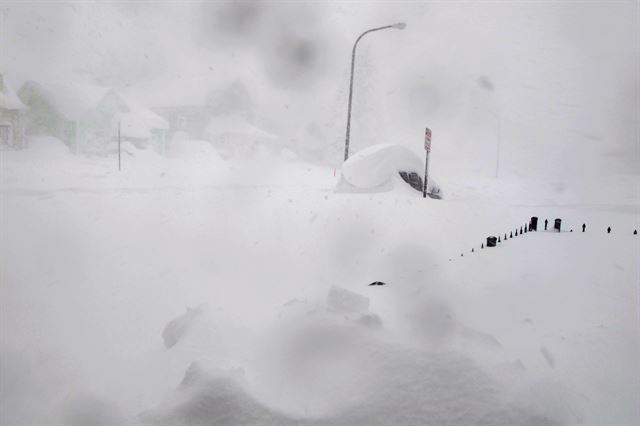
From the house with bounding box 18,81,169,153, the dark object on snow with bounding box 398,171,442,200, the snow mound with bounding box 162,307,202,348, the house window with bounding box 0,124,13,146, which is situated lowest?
the snow mound with bounding box 162,307,202,348

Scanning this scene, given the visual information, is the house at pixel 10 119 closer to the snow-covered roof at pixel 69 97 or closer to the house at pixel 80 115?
the house at pixel 80 115

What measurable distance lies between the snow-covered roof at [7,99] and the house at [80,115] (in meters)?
2.16

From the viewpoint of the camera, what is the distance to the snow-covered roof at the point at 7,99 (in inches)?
1135

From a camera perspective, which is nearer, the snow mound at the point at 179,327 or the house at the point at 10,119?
the snow mound at the point at 179,327

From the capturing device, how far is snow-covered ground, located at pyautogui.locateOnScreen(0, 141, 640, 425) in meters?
4.17

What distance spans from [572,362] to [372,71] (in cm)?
4435

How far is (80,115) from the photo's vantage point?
110 feet

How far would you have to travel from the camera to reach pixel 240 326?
5648mm

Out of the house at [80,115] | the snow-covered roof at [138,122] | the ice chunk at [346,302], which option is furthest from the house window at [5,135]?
the ice chunk at [346,302]

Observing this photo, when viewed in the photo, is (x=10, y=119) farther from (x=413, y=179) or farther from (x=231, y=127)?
(x=413, y=179)

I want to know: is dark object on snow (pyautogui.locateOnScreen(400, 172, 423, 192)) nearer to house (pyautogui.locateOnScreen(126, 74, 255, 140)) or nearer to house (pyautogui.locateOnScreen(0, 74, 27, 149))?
house (pyautogui.locateOnScreen(0, 74, 27, 149))

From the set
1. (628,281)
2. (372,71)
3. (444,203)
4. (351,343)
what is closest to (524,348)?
(351,343)

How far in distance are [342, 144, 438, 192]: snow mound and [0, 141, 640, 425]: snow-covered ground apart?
374 centimetres

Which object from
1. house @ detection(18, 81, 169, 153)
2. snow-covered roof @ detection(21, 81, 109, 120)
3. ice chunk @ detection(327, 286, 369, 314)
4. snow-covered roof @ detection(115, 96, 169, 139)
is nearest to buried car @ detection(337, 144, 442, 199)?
ice chunk @ detection(327, 286, 369, 314)
